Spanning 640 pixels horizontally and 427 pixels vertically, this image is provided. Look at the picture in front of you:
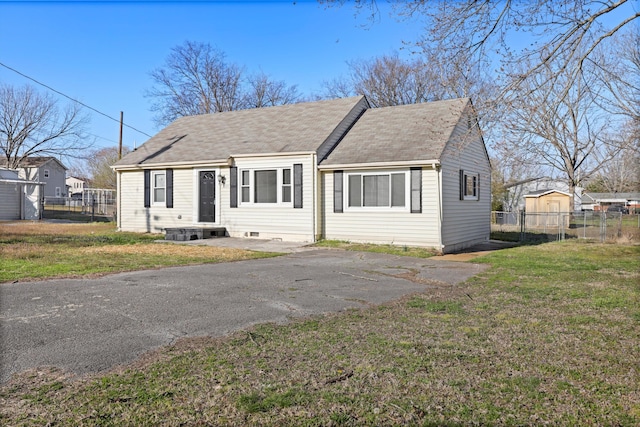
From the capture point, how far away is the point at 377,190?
14367 millimetres

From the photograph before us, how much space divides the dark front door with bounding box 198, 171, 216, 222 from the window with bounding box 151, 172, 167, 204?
208 centimetres

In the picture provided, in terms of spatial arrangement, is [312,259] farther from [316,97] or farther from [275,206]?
[316,97]

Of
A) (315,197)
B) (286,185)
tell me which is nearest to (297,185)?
(286,185)

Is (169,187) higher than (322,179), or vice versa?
(322,179)

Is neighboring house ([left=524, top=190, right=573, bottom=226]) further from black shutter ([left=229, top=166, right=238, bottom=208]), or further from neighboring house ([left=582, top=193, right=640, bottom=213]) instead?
neighboring house ([left=582, top=193, right=640, bottom=213])

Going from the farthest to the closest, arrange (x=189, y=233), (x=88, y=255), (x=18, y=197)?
(x=18, y=197), (x=189, y=233), (x=88, y=255)

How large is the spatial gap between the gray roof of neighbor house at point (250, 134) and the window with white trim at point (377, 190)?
1.79 metres

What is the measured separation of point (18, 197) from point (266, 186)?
19.9 metres

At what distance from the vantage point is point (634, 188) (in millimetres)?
46594

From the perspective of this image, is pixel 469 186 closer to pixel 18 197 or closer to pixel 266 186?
pixel 266 186

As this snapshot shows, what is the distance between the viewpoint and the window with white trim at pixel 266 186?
51.3 ft

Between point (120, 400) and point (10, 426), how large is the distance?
611mm

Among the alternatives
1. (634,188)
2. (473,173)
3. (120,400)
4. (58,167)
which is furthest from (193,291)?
(58,167)

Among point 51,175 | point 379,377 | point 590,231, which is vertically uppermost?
point 51,175
